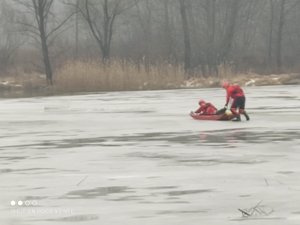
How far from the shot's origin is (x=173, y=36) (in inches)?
2315

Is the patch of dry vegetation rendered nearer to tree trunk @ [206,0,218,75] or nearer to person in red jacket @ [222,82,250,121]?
tree trunk @ [206,0,218,75]

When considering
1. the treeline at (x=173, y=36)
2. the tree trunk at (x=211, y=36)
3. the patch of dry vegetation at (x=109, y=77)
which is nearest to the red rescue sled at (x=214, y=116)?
the patch of dry vegetation at (x=109, y=77)

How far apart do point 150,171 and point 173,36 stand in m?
49.2

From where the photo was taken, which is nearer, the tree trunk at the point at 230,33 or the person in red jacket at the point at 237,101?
the person in red jacket at the point at 237,101

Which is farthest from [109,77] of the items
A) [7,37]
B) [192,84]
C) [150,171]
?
[150,171]

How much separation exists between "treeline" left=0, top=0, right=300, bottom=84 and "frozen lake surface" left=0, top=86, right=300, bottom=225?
103 ft

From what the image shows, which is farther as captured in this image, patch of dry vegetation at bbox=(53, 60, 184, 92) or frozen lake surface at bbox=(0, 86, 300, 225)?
patch of dry vegetation at bbox=(53, 60, 184, 92)

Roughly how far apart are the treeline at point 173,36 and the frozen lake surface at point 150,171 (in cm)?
3153

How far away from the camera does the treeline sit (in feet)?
175

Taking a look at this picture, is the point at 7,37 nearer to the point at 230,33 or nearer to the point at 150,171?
the point at 230,33

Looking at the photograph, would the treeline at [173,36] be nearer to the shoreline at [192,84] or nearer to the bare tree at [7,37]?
the bare tree at [7,37]

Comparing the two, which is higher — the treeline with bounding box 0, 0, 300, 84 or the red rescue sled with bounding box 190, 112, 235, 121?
the treeline with bounding box 0, 0, 300, 84

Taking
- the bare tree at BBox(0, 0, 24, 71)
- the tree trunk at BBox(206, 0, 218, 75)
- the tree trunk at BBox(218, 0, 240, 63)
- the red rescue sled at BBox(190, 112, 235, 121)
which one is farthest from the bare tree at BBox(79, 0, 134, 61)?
the red rescue sled at BBox(190, 112, 235, 121)

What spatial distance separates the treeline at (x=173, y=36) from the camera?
5331 centimetres
